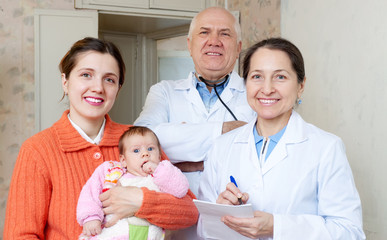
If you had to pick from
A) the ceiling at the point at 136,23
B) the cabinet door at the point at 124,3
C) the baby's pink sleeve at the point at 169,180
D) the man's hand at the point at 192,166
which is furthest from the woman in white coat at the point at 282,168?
the ceiling at the point at 136,23

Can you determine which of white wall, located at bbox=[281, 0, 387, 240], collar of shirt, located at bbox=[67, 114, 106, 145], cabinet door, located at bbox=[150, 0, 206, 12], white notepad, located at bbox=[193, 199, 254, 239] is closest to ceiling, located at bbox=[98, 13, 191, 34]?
cabinet door, located at bbox=[150, 0, 206, 12]

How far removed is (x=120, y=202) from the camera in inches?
53.7

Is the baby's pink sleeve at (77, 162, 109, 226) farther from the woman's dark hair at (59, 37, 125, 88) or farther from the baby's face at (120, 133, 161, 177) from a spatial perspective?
the woman's dark hair at (59, 37, 125, 88)

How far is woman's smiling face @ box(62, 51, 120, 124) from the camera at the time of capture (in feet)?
4.91

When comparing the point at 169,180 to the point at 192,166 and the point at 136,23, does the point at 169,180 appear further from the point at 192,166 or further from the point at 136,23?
the point at 136,23

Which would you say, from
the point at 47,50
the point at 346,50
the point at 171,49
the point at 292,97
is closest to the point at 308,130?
the point at 292,97

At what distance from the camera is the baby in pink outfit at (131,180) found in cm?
134

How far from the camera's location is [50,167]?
4.54 feet

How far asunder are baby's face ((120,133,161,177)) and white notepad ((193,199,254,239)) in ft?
0.86

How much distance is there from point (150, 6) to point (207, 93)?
85.7 inches

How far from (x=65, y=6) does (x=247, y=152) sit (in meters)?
2.86

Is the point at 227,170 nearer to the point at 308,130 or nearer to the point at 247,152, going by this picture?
the point at 247,152

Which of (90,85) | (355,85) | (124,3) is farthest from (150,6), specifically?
(90,85)

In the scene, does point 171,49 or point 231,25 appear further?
point 171,49
